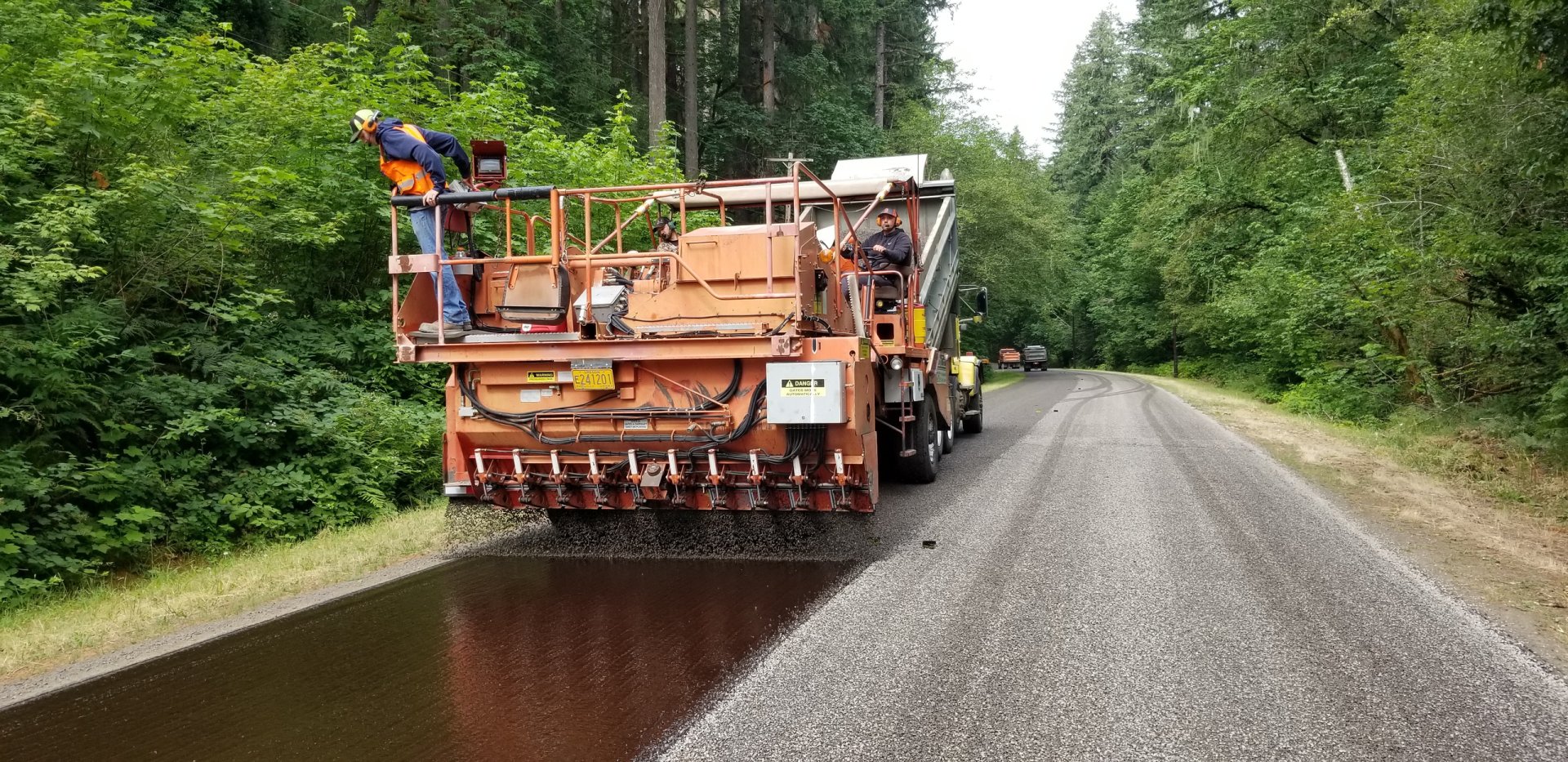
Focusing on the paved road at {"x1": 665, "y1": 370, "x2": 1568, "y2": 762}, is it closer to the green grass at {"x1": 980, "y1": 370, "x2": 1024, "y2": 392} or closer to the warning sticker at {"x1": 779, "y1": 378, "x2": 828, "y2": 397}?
the warning sticker at {"x1": 779, "y1": 378, "x2": 828, "y2": 397}

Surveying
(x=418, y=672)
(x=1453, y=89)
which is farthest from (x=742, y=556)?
(x=1453, y=89)

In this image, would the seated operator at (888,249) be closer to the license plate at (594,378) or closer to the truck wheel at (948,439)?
the license plate at (594,378)

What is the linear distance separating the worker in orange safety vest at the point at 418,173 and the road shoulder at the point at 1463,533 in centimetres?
662

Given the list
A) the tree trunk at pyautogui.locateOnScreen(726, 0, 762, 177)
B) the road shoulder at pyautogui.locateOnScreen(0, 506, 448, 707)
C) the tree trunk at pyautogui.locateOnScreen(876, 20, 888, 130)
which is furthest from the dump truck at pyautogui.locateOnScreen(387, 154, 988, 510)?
the tree trunk at pyautogui.locateOnScreen(876, 20, 888, 130)

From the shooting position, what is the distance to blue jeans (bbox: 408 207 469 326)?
652cm

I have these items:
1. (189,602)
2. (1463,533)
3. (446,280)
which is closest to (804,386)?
(446,280)

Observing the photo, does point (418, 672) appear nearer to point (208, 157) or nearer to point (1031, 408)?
point (208, 157)

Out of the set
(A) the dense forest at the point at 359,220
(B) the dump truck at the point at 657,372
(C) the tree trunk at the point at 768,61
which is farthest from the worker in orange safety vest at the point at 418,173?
(C) the tree trunk at the point at 768,61

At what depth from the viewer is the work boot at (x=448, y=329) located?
20.6 ft

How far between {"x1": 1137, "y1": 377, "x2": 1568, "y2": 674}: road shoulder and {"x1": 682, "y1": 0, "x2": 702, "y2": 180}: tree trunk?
13.0 meters

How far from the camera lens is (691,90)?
2061 centimetres

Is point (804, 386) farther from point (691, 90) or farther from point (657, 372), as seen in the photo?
point (691, 90)

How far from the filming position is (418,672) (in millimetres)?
4266

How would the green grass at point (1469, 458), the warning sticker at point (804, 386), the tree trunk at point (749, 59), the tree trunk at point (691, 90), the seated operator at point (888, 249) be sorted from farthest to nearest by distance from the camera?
the tree trunk at point (749, 59) < the tree trunk at point (691, 90) < the green grass at point (1469, 458) < the seated operator at point (888, 249) < the warning sticker at point (804, 386)
